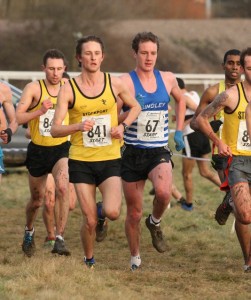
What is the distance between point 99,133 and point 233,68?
8.37 ft

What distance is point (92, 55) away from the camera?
9852 millimetres

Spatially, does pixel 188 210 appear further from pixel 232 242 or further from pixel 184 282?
pixel 184 282

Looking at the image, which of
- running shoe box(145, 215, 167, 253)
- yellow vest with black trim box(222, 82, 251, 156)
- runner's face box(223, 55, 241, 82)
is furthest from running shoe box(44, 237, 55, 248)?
yellow vest with black trim box(222, 82, 251, 156)

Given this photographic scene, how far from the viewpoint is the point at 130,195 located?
1040cm

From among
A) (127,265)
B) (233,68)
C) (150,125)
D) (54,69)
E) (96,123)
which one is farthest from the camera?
(54,69)

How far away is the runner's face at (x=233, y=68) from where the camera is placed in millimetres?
11666

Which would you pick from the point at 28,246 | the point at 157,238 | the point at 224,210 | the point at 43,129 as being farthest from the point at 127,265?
the point at 43,129

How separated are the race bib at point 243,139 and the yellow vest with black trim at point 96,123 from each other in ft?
3.99

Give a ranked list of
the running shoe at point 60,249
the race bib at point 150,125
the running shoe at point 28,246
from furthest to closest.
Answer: the running shoe at point 28,246, the running shoe at point 60,249, the race bib at point 150,125

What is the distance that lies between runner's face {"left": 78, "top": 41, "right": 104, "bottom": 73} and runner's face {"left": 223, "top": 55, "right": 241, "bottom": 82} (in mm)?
2289

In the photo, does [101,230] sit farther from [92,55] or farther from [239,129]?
[92,55]

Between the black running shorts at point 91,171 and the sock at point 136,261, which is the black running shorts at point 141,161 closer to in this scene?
the black running shorts at point 91,171

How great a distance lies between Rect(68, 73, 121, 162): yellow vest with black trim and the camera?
9.73 metres

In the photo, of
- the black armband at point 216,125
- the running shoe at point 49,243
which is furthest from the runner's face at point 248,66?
the running shoe at point 49,243
